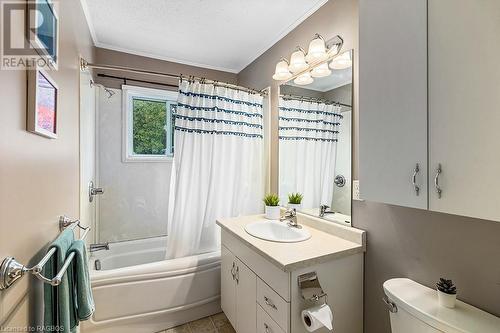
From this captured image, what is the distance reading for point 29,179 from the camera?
0.87 metres

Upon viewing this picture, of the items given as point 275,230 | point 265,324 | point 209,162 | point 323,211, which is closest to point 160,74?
point 209,162

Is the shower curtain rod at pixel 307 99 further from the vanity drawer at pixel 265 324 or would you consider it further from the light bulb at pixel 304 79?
the vanity drawer at pixel 265 324

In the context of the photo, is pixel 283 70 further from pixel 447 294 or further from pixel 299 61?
pixel 447 294

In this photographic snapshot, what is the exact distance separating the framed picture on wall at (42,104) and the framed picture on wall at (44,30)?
8 cm

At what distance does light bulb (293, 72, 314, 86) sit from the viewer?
1.93 meters

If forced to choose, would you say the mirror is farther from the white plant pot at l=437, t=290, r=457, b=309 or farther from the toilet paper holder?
the white plant pot at l=437, t=290, r=457, b=309

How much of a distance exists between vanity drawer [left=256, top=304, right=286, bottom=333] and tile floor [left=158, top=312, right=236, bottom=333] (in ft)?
2.18

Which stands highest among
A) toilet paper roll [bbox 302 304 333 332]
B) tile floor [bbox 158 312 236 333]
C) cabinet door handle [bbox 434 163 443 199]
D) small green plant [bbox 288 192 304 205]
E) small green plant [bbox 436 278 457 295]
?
cabinet door handle [bbox 434 163 443 199]

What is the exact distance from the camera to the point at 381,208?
138cm

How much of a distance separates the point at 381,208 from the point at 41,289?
5.61ft

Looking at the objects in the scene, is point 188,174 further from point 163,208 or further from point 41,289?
point 41,289

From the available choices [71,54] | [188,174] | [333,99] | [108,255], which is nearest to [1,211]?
[71,54]

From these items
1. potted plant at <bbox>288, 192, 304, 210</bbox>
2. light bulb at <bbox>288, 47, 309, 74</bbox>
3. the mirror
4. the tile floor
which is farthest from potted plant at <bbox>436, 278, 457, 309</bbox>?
light bulb at <bbox>288, 47, 309, 74</bbox>

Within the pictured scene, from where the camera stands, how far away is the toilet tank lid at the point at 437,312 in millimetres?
895
